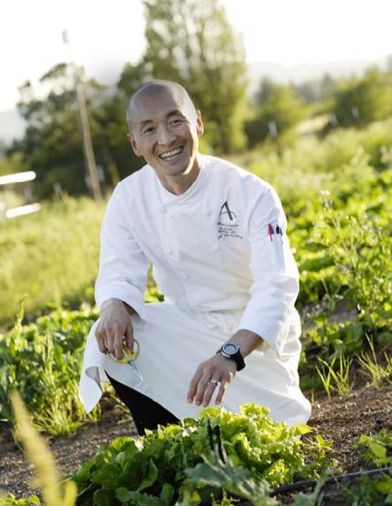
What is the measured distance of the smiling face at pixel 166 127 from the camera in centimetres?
335

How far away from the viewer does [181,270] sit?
11.8ft

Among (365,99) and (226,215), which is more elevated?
(226,215)

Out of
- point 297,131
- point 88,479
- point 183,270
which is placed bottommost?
point 297,131

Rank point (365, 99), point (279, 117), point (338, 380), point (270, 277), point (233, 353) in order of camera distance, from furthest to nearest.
→ point (279, 117) → point (365, 99) → point (338, 380) → point (270, 277) → point (233, 353)

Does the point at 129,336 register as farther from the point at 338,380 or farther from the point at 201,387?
the point at 338,380

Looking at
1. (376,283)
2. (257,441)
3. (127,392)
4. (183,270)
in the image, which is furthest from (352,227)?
(257,441)

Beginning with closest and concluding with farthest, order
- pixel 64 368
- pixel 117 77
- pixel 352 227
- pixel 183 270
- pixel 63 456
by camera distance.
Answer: pixel 183 270, pixel 63 456, pixel 352 227, pixel 64 368, pixel 117 77

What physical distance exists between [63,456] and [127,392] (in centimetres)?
70

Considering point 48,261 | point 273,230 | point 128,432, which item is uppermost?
point 273,230

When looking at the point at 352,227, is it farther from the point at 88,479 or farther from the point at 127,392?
the point at 88,479

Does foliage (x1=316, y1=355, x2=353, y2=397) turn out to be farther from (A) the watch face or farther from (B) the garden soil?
(A) the watch face

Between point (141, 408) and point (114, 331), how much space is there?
429mm

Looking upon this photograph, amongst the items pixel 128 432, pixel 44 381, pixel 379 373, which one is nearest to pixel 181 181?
pixel 379 373

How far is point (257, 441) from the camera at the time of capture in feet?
8.04
